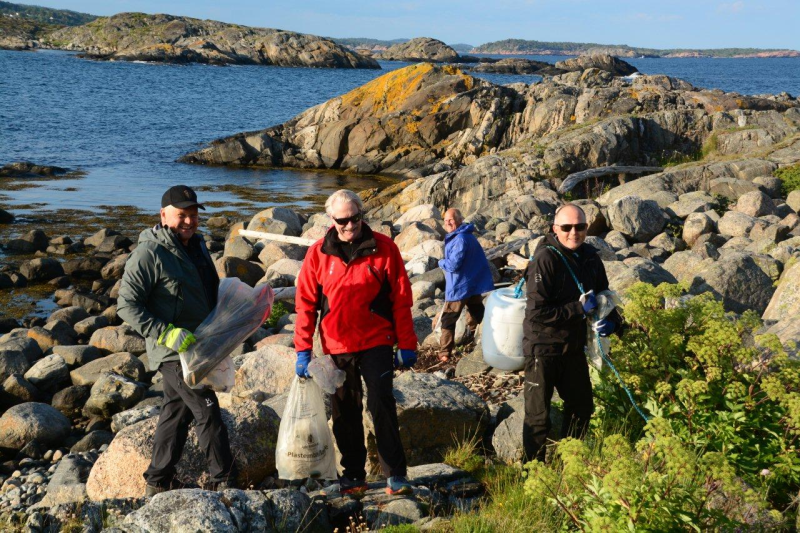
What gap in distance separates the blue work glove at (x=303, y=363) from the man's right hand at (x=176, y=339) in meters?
0.72

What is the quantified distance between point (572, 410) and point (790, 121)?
18522mm

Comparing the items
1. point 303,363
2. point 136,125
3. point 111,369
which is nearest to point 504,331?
point 303,363

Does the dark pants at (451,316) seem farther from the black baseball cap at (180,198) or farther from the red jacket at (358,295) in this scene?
the black baseball cap at (180,198)

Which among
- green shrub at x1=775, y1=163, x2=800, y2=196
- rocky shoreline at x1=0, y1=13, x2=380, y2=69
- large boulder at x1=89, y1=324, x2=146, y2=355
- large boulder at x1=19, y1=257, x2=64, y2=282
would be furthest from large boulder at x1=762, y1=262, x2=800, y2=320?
rocky shoreline at x1=0, y1=13, x2=380, y2=69

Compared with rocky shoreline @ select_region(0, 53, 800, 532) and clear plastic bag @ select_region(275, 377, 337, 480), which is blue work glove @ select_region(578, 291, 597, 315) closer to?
rocky shoreline @ select_region(0, 53, 800, 532)

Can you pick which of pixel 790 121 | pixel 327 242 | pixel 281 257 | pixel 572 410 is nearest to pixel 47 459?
pixel 327 242

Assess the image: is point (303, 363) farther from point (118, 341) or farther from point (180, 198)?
point (118, 341)

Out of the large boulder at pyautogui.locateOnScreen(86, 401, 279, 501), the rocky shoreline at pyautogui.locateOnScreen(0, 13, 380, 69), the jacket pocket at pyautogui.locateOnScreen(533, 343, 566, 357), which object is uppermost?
the rocky shoreline at pyautogui.locateOnScreen(0, 13, 380, 69)

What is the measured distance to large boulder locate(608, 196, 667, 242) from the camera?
13977mm

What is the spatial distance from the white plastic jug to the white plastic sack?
1149 millimetres

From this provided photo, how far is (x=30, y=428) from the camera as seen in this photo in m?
8.82

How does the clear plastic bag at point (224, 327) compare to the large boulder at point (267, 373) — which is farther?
the large boulder at point (267, 373)

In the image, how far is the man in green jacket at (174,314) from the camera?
5.09m

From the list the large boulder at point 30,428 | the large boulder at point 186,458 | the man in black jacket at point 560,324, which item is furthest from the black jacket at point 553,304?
the large boulder at point 30,428
